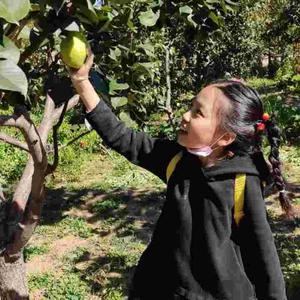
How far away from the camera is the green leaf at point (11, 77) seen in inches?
32.2

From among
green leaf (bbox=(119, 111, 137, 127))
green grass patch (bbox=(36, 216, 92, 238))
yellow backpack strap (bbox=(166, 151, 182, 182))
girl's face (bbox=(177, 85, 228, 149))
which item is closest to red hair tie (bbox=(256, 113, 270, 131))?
girl's face (bbox=(177, 85, 228, 149))

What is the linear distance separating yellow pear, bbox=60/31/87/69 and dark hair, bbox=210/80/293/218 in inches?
18.2

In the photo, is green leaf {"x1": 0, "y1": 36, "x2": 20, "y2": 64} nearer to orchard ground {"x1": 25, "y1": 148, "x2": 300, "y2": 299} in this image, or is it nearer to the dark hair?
the dark hair

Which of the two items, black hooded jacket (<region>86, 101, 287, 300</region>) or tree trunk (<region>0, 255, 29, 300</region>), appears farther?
tree trunk (<region>0, 255, 29, 300</region>)

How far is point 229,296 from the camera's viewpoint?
5.21ft

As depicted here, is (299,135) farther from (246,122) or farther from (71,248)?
(246,122)

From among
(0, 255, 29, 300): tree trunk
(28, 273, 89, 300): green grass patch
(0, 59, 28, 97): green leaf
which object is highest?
(0, 59, 28, 97): green leaf

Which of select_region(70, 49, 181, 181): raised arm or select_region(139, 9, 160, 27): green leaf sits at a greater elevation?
select_region(139, 9, 160, 27): green leaf

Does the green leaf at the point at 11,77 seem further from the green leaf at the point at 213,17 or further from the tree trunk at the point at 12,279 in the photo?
the tree trunk at the point at 12,279

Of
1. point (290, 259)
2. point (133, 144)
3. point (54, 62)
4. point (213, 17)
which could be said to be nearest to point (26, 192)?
point (54, 62)

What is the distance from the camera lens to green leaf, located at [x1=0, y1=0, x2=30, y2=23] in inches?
30.6

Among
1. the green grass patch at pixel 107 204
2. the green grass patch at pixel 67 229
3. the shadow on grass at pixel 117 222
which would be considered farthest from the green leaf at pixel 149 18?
the green grass patch at pixel 107 204

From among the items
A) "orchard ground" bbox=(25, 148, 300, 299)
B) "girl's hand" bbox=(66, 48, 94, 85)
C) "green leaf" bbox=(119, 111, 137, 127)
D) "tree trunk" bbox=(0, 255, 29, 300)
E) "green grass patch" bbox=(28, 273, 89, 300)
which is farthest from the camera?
"orchard ground" bbox=(25, 148, 300, 299)

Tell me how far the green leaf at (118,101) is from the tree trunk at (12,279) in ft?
3.63
